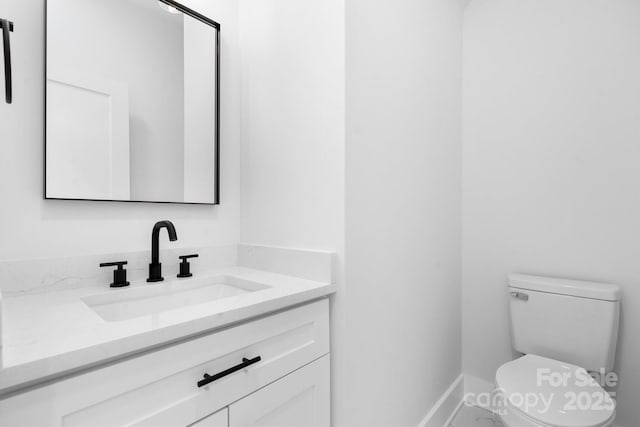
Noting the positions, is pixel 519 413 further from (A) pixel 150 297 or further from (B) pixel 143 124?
(B) pixel 143 124

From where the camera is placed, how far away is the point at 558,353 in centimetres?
147

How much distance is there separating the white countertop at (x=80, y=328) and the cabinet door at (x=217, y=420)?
0.66 ft

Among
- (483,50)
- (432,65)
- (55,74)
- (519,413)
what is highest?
(483,50)

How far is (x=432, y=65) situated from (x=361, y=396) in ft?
4.95

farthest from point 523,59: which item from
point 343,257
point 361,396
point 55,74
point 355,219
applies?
point 55,74

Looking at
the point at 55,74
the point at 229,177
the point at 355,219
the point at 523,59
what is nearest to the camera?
the point at 55,74

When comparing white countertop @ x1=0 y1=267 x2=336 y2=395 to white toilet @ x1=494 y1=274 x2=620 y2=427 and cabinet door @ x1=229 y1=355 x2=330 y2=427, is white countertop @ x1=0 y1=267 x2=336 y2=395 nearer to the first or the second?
cabinet door @ x1=229 y1=355 x2=330 y2=427

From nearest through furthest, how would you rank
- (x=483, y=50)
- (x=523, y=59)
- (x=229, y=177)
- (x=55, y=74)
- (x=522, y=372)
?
(x=55, y=74) < (x=522, y=372) < (x=229, y=177) < (x=523, y=59) < (x=483, y=50)

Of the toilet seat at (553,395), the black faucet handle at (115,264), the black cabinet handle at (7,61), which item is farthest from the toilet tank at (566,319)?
the black cabinet handle at (7,61)

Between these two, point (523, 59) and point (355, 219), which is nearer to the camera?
point (355, 219)

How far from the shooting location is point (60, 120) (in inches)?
38.7

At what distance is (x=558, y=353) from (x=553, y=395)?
1.32ft

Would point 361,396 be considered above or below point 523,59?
below

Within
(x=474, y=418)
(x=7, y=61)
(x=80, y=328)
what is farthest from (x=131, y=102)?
(x=474, y=418)
